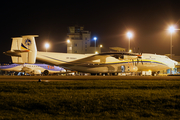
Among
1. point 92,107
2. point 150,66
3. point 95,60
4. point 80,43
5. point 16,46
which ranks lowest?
point 92,107

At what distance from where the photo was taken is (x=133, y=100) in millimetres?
11492

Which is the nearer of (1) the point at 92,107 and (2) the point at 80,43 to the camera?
(1) the point at 92,107

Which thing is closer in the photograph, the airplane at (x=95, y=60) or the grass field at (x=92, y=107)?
the grass field at (x=92, y=107)

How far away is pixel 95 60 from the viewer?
4022cm

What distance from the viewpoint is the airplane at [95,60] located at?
37331 mm

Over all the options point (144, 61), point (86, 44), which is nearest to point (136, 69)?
point (144, 61)

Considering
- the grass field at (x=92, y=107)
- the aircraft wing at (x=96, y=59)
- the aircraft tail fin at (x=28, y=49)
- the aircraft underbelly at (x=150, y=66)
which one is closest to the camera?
the grass field at (x=92, y=107)

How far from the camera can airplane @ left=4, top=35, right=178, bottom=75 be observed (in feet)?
122

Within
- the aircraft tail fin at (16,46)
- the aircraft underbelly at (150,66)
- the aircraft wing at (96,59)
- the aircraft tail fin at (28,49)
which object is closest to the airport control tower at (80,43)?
the aircraft underbelly at (150,66)

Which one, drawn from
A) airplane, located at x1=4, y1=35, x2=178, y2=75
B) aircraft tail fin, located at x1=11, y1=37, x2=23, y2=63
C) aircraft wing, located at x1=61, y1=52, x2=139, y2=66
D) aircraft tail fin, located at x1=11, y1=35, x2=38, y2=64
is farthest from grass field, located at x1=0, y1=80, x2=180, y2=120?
aircraft tail fin, located at x1=11, y1=37, x2=23, y2=63

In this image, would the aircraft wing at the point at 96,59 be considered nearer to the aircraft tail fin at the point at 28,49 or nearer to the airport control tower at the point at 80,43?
the aircraft tail fin at the point at 28,49

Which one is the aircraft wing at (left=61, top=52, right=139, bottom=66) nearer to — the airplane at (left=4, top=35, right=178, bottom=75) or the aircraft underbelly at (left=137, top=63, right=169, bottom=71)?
the airplane at (left=4, top=35, right=178, bottom=75)

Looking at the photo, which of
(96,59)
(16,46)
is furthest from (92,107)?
(16,46)

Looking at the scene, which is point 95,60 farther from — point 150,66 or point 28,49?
point 28,49
